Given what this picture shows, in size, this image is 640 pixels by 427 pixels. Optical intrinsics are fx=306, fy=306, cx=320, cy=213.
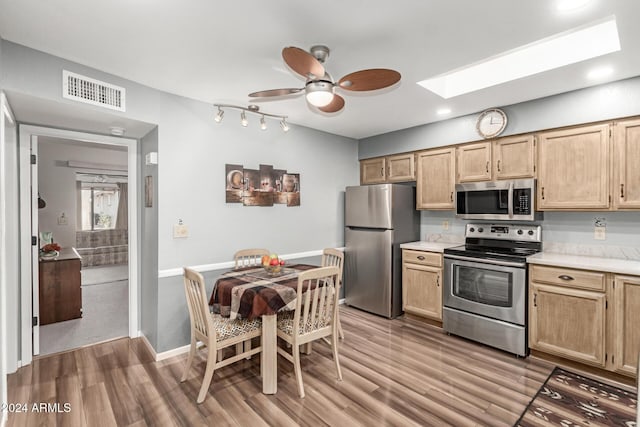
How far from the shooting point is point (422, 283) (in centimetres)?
375

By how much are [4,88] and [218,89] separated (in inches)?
56.9

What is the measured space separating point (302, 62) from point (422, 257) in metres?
2.78

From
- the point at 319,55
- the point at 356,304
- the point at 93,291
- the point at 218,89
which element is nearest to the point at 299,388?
the point at 356,304

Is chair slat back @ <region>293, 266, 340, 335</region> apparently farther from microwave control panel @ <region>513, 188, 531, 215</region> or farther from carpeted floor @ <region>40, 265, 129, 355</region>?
carpeted floor @ <region>40, 265, 129, 355</region>

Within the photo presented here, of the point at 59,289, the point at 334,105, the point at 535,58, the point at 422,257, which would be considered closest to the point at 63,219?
the point at 59,289

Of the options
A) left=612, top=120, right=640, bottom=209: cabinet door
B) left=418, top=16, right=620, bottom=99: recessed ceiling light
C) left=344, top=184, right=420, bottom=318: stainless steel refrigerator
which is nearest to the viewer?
left=418, top=16, right=620, bottom=99: recessed ceiling light

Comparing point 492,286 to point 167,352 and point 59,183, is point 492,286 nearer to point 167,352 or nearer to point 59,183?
point 167,352

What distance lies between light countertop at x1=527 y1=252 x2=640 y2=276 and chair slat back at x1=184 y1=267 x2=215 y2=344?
287 centimetres

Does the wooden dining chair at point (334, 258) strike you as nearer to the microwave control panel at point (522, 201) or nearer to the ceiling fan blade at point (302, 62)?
the microwave control panel at point (522, 201)

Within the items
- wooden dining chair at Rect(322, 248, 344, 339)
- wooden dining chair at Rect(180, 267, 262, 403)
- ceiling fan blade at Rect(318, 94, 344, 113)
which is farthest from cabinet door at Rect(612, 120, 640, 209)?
wooden dining chair at Rect(180, 267, 262, 403)

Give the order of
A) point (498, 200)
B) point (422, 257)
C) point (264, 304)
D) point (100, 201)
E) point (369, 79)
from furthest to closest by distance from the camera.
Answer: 1. point (100, 201)
2. point (422, 257)
3. point (498, 200)
4. point (264, 304)
5. point (369, 79)

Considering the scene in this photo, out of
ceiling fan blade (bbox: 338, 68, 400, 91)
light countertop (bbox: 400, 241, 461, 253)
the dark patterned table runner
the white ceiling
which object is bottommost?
the dark patterned table runner

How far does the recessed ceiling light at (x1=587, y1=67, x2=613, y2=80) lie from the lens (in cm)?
245

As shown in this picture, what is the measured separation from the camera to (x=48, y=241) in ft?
13.6
